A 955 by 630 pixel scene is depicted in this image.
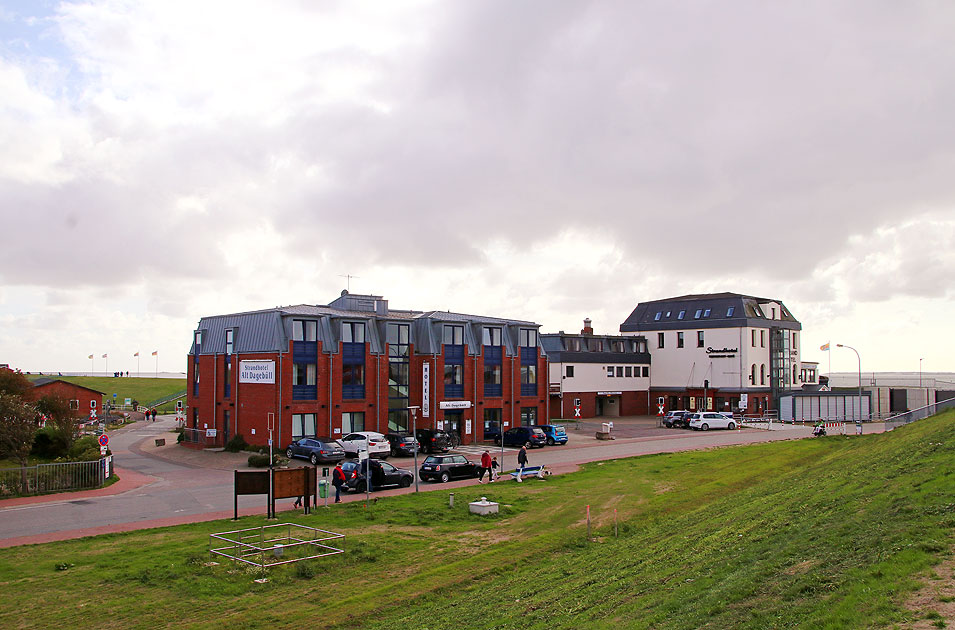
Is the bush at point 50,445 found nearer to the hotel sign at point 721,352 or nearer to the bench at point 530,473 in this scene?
the bench at point 530,473

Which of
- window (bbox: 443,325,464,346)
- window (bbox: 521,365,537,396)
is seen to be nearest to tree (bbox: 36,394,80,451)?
window (bbox: 443,325,464,346)

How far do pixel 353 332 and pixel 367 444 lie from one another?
8950 mm

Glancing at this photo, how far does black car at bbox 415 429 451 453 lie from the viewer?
160ft

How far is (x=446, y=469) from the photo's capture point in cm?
3584

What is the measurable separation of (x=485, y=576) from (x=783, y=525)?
7.25m

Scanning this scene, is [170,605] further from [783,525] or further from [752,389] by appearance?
[752,389]

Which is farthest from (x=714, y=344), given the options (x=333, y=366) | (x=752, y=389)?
(x=333, y=366)

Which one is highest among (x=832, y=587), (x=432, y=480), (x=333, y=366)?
(x=333, y=366)

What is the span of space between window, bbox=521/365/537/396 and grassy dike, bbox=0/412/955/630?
31.3 metres

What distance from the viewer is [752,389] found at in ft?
261

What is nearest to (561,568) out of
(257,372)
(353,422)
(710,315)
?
(353,422)

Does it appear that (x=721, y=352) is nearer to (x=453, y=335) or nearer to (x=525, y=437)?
(x=525, y=437)

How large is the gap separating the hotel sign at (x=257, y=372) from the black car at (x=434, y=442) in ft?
33.8

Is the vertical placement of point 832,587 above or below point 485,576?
above
